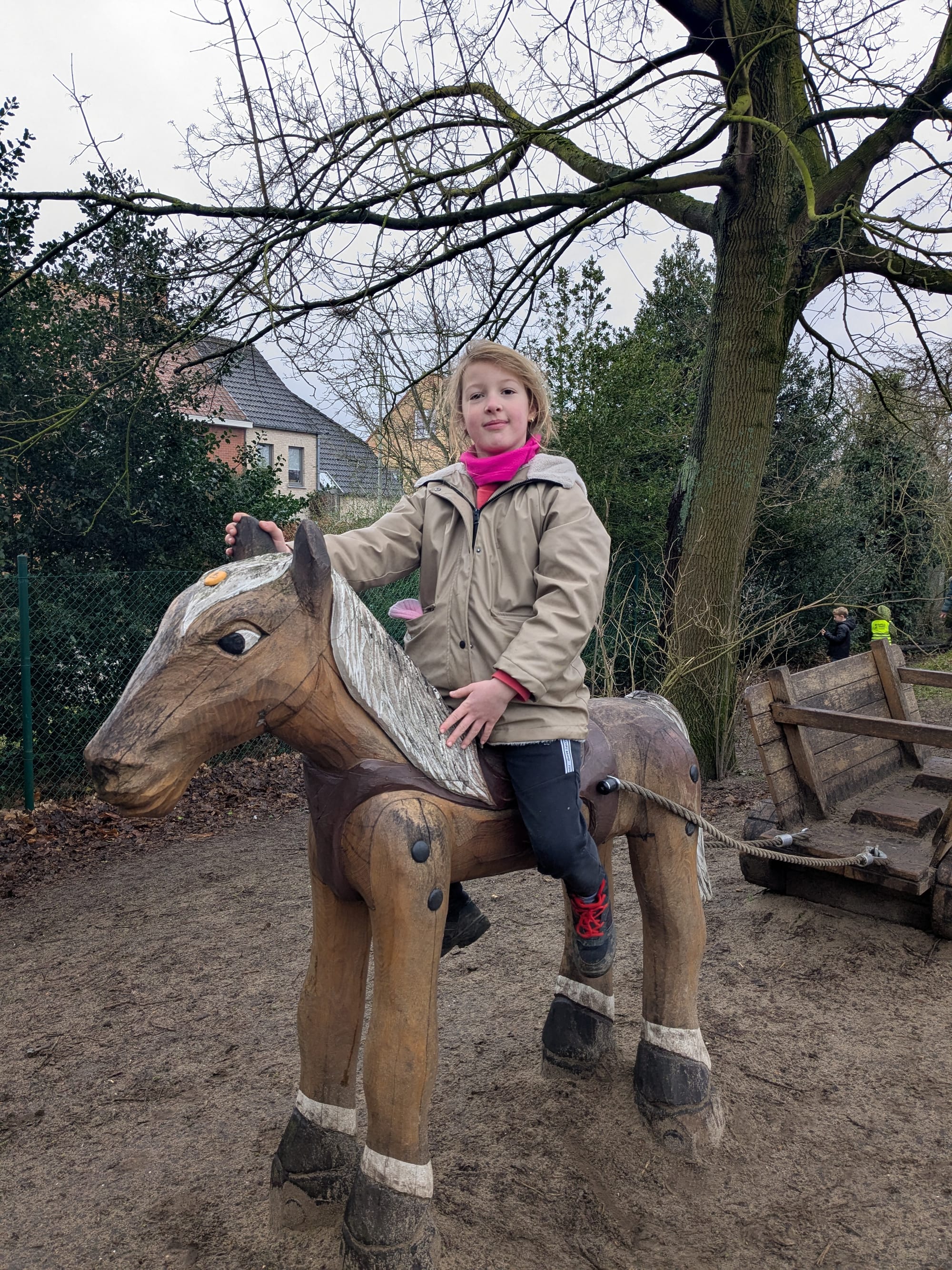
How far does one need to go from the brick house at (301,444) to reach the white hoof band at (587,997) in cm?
803

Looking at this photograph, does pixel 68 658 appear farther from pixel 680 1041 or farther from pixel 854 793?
pixel 680 1041

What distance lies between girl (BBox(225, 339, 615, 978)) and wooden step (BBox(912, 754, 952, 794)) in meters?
3.36

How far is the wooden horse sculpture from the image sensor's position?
1900 mm

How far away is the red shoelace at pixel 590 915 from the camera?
9.36ft

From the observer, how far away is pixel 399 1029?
6.88 feet

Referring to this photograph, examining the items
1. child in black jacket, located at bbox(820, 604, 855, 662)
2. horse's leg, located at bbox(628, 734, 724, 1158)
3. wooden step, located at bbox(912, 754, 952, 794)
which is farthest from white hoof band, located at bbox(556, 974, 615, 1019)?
child in black jacket, located at bbox(820, 604, 855, 662)

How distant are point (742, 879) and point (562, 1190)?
3008 mm

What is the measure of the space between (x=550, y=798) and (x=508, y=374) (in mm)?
1099

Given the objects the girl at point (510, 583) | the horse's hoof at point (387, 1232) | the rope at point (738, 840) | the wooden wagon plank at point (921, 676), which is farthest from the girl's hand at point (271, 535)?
the wooden wagon plank at point (921, 676)

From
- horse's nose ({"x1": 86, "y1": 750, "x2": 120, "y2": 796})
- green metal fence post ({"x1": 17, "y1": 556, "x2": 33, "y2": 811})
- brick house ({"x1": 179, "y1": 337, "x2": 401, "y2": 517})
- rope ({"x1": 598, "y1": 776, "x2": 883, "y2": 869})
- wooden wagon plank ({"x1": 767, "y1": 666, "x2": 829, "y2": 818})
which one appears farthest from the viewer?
brick house ({"x1": 179, "y1": 337, "x2": 401, "y2": 517})

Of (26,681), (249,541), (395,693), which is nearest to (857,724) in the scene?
(395,693)

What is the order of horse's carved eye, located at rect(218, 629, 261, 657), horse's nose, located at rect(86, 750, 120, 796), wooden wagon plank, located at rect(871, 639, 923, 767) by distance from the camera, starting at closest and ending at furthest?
horse's nose, located at rect(86, 750, 120, 796)
horse's carved eye, located at rect(218, 629, 261, 657)
wooden wagon plank, located at rect(871, 639, 923, 767)

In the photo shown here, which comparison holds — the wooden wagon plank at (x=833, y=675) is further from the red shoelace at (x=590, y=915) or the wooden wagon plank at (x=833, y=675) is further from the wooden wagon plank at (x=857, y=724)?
the red shoelace at (x=590, y=915)

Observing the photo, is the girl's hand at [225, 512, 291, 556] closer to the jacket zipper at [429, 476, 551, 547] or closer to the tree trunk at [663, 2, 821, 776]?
the jacket zipper at [429, 476, 551, 547]
